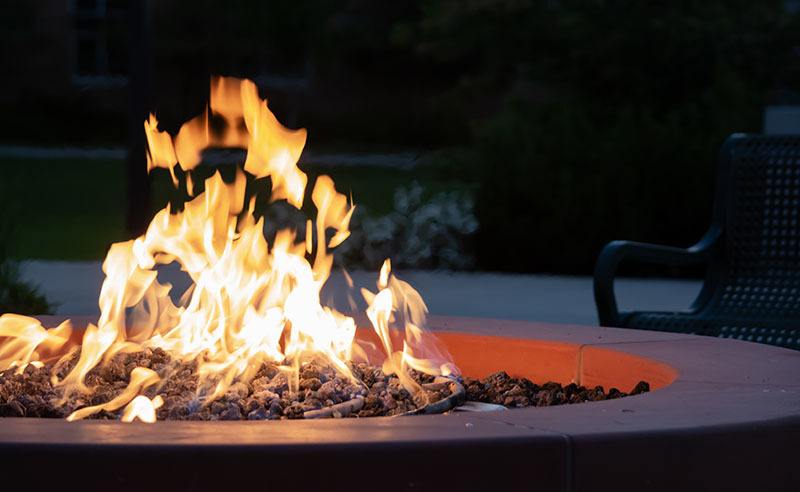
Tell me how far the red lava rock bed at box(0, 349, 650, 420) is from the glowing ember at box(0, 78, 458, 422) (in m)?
0.03

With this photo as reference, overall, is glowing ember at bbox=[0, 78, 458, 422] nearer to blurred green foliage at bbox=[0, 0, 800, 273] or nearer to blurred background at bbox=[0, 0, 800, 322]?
blurred background at bbox=[0, 0, 800, 322]

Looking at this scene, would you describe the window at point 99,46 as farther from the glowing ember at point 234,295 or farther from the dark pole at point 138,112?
the glowing ember at point 234,295

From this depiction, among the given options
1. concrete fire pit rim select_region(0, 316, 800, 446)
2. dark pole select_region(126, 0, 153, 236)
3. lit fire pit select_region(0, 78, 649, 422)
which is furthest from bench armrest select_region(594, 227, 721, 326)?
dark pole select_region(126, 0, 153, 236)

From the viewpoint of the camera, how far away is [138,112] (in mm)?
9062

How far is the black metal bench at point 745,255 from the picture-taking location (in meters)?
5.05

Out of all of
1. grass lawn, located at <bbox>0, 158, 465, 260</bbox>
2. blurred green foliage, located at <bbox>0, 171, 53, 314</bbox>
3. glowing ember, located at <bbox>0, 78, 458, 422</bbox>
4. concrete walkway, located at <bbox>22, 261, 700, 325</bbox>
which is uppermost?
glowing ember, located at <bbox>0, 78, 458, 422</bbox>

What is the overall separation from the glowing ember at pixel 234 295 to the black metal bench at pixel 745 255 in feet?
4.68

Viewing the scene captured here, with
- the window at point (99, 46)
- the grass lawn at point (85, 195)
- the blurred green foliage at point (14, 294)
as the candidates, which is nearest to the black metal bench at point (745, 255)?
the blurred green foliage at point (14, 294)

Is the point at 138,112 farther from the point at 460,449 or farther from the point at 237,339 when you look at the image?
the point at 460,449

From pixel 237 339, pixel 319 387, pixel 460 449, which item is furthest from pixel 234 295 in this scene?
pixel 460 449

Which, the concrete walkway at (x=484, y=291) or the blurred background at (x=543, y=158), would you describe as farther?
the blurred background at (x=543, y=158)

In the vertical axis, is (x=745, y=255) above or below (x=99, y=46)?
below

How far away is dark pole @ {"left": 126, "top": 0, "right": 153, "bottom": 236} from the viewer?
848 centimetres

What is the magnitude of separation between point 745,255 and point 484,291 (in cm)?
437
